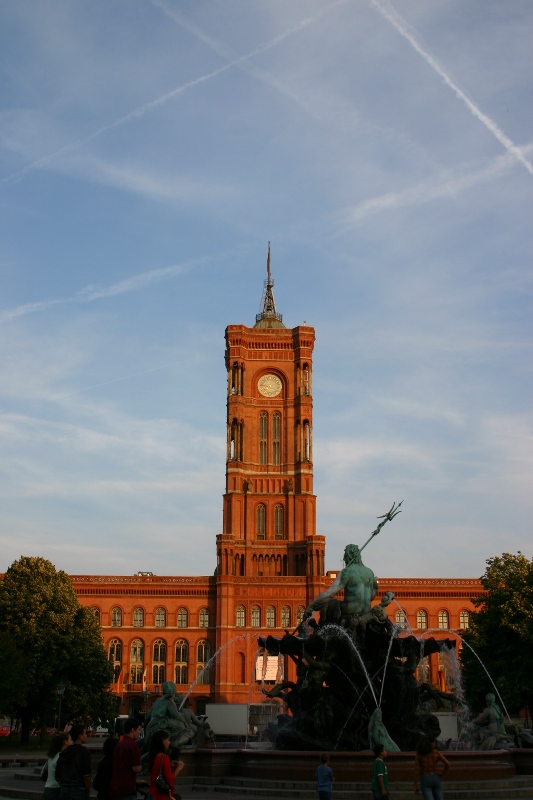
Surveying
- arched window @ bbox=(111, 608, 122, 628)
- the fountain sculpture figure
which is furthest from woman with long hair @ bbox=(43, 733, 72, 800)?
arched window @ bbox=(111, 608, 122, 628)

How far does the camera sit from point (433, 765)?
12.1 m

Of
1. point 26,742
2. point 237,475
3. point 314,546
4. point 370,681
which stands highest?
point 237,475

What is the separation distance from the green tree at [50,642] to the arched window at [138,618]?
29052mm

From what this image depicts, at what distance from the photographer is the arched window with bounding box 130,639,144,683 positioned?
83.4m

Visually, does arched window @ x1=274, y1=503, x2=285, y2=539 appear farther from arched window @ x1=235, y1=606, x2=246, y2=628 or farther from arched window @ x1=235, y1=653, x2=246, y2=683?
arched window @ x1=235, y1=653, x2=246, y2=683

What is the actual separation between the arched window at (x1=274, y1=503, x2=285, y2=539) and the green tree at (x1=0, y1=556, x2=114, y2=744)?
1385 inches

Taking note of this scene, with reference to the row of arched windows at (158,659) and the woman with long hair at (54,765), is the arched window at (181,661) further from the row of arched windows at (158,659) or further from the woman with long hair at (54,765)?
the woman with long hair at (54,765)

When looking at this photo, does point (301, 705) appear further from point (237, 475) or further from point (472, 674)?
point (237, 475)

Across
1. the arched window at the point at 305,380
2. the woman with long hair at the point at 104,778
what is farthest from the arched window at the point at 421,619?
the woman with long hair at the point at 104,778

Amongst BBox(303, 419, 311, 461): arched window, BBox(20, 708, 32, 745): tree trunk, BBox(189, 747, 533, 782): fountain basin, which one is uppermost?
BBox(303, 419, 311, 461): arched window

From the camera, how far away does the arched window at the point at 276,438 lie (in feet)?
306

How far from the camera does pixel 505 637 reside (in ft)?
157

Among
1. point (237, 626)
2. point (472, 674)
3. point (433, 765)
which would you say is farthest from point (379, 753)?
point (237, 626)

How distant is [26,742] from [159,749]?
43.1 m
